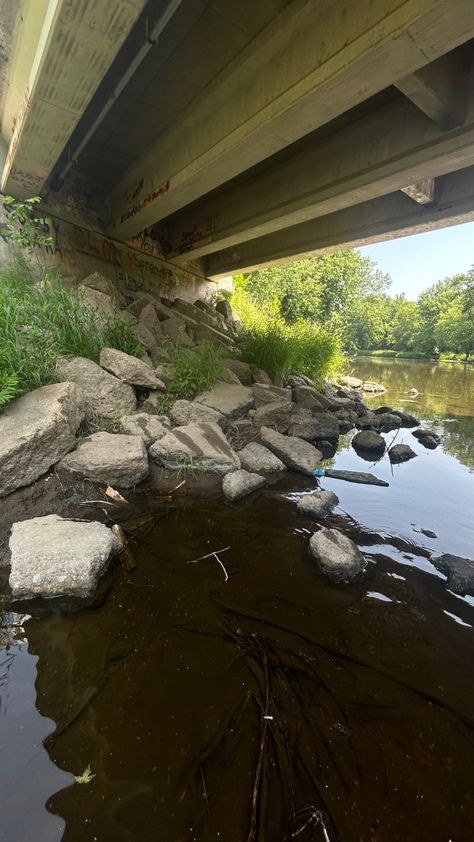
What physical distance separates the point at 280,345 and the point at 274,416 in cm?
274

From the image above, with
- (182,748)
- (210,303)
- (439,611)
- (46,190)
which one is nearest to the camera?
(182,748)

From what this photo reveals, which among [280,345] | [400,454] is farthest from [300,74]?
[280,345]

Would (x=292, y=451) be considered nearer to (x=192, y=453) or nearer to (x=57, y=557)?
(x=192, y=453)

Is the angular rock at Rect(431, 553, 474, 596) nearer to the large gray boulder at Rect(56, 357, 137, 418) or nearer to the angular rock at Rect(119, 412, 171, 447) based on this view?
the angular rock at Rect(119, 412, 171, 447)

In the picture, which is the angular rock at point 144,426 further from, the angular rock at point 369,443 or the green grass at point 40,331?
the angular rock at point 369,443

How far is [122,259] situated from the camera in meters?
8.18

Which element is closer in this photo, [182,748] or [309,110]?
[182,748]

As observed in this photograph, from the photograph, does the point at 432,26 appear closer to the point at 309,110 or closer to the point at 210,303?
the point at 309,110

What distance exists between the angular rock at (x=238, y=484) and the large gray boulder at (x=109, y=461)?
2.64 ft

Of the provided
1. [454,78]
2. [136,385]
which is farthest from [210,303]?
[454,78]

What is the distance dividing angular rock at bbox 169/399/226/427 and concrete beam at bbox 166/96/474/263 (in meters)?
3.62

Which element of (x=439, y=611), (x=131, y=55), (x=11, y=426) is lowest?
(x=439, y=611)

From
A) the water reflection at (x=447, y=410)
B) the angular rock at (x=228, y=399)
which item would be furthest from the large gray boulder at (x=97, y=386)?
the water reflection at (x=447, y=410)

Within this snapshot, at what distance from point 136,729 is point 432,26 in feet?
13.9
